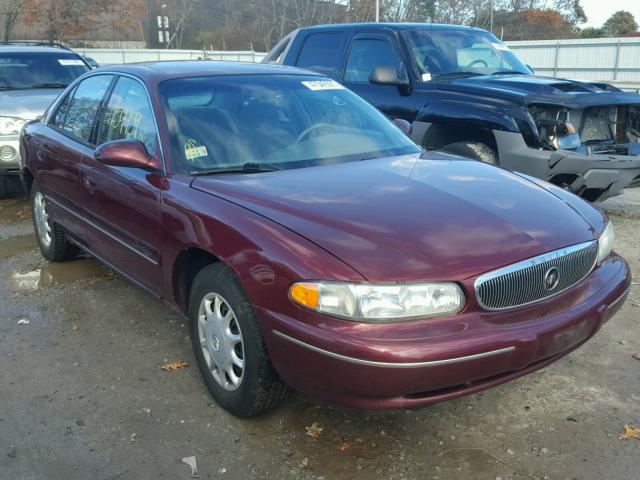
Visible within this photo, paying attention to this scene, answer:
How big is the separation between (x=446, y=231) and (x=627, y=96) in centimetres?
435

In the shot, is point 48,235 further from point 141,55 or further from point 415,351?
point 141,55

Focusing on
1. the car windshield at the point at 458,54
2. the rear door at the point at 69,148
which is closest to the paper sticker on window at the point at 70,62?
the rear door at the point at 69,148

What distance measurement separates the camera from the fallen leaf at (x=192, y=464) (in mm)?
2762

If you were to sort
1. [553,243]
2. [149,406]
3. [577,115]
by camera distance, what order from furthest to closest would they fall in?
[577,115]
[149,406]
[553,243]

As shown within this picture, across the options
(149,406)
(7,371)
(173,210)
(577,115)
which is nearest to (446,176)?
(173,210)

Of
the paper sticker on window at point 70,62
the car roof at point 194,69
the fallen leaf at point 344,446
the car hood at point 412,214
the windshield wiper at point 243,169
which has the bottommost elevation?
the fallen leaf at point 344,446

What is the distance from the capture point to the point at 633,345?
3881mm

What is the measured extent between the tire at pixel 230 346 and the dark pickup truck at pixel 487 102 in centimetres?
347

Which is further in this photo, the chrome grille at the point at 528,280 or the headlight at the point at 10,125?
the headlight at the point at 10,125

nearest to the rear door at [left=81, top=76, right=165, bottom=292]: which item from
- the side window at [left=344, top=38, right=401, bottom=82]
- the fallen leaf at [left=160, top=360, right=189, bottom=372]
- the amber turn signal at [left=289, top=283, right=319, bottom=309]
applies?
the fallen leaf at [left=160, top=360, right=189, bottom=372]

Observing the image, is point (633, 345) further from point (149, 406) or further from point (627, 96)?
point (627, 96)

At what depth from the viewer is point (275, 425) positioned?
122 inches

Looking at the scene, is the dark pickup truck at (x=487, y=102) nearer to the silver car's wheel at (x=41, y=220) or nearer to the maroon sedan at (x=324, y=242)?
the maroon sedan at (x=324, y=242)

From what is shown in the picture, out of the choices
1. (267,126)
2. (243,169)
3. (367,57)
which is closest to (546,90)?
(367,57)
